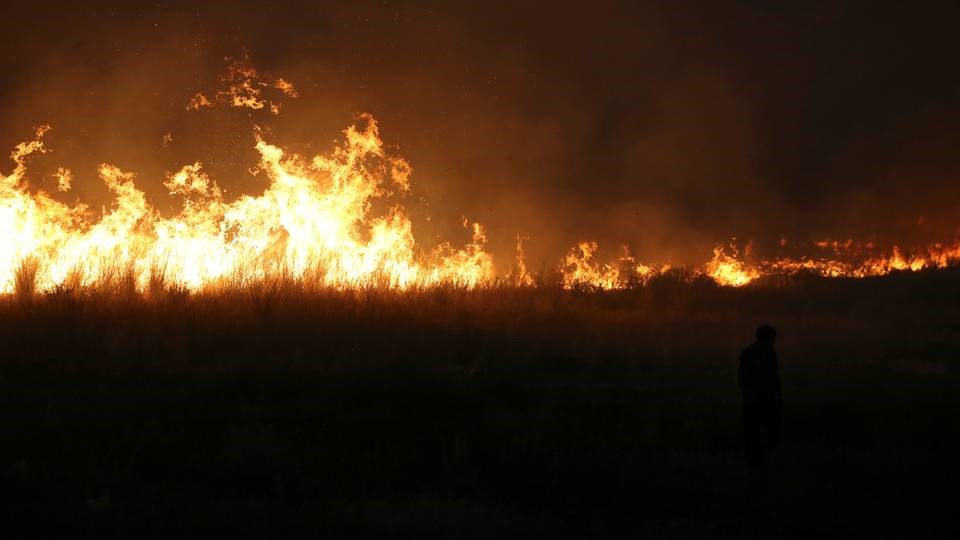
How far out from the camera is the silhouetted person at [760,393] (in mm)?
8891

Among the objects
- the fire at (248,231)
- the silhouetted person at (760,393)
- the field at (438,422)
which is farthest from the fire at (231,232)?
the silhouetted person at (760,393)

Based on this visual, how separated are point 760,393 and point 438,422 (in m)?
3.45

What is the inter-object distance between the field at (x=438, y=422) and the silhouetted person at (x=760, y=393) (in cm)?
33

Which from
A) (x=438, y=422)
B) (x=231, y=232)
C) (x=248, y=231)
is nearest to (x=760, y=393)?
(x=438, y=422)

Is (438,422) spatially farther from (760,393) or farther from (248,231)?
(248,231)

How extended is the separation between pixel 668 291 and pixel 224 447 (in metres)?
15.8

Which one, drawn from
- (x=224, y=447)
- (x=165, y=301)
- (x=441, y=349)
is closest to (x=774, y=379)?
(x=224, y=447)

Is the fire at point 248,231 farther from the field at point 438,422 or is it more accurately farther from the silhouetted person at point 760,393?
the silhouetted person at point 760,393

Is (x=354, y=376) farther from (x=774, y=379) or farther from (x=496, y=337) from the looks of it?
(x=774, y=379)

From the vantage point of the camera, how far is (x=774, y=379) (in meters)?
8.91

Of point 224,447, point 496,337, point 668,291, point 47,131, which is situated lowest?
point 224,447

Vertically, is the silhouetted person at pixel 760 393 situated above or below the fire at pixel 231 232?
below

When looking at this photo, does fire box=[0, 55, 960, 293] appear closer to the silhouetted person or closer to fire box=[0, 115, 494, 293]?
fire box=[0, 115, 494, 293]

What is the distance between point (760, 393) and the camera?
8.91 meters
